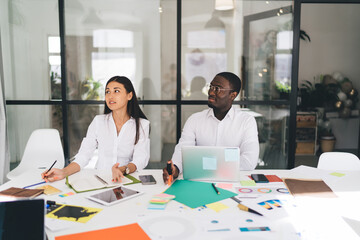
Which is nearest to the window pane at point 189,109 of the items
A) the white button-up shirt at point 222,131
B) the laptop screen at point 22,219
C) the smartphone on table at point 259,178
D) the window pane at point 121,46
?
the window pane at point 121,46

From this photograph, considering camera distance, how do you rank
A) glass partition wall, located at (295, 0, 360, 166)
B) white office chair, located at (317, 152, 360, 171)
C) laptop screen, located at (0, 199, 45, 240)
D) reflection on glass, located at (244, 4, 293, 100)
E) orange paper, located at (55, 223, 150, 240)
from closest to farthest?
laptop screen, located at (0, 199, 45, 240), orange paper, located at (55, 223, 150, 240), white office chair, located at (317, 152, 360, 171), reflection on glass, located at (244, 4, 293, 100), glass partition wall, located at (295, 0, 360, 166)

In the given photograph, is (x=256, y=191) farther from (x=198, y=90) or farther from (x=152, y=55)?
(x=152, y=55)

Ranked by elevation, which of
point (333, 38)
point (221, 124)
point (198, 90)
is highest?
point (333, 38)

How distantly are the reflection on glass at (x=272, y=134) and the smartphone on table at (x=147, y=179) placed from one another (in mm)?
2122

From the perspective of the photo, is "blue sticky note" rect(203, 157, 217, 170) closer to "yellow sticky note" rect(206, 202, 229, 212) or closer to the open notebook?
"yellow sticky note" rect(206, 202, 229, 212)

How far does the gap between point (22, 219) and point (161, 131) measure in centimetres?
295

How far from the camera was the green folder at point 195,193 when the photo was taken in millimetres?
1783

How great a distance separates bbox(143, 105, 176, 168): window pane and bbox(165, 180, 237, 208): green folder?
6.44 ft

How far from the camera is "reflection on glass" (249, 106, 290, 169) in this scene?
4.00 meters

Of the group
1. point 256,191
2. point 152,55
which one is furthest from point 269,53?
point 256,191

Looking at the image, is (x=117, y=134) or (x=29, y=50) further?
(x=29, y=50)

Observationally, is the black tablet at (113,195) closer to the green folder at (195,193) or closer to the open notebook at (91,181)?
the open notebook at (91,181)

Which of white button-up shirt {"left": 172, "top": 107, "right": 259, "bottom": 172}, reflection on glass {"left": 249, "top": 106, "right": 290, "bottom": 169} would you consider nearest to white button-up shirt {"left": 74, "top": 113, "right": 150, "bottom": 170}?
white button-up shirt {"left": 172, "top": 107, "right": 259, "bottom": 172}

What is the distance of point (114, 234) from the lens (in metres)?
1.43
